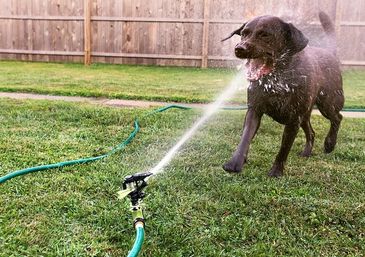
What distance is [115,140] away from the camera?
13.3ft

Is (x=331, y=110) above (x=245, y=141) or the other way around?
above

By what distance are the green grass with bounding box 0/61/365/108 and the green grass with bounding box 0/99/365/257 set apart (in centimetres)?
236

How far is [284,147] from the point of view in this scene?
3.08 meters

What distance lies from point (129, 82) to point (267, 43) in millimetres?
5659

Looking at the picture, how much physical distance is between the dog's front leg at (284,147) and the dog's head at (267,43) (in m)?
0.45

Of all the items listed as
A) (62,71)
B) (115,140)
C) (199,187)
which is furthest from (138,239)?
(62,71)

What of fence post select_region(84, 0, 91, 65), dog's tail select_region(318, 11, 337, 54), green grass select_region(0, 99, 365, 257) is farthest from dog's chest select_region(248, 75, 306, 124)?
fence post select_region(84, 0, 91, 65)

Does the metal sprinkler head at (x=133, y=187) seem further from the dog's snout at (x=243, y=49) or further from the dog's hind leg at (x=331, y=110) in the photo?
the dog's hind leg at (x=331, y=110)

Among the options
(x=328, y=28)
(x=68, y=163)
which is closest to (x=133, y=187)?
(x=68, y=163)

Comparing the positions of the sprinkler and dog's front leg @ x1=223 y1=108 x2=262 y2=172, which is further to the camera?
dog's front leg @ x1=223 y1=108 x2=262 y2=172

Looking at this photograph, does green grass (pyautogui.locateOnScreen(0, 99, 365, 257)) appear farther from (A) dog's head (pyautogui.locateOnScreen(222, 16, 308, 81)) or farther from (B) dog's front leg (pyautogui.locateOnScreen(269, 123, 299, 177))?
(A) dog's head (pyautogui.locateOnScreen(222, 16, 308, 81))

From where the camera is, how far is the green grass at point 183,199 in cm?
212

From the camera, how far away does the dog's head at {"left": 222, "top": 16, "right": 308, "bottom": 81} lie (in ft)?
8.80

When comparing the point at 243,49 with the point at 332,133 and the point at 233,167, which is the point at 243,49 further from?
the point at 332,133
